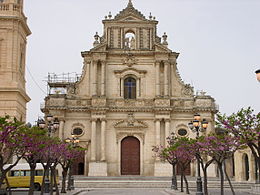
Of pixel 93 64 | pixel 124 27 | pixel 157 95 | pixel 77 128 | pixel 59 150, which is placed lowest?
pixel 59 150

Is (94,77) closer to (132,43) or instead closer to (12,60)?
(132,43)

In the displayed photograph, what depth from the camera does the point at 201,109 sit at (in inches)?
1624

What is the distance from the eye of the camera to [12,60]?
111ft

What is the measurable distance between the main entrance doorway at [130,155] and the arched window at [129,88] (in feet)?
14.1

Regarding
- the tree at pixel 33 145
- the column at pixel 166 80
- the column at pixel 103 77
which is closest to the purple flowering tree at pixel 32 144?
the tree at pixel 33 145

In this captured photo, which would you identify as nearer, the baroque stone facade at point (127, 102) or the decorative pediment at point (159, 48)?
the baroque stone facade at point (127, 102)

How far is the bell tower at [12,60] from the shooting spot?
3281 cm

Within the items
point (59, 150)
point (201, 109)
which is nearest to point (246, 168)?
point (201, 109)

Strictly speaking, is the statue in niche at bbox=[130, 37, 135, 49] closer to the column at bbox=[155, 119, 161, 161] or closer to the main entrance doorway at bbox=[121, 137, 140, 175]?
the column at bbox=[155, 119, 161, 161]

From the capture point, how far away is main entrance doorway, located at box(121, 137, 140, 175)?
135ft

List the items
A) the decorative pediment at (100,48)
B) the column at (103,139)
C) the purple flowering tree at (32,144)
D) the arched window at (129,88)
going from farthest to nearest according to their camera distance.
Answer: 1. the arched window at (129,88)
2. the decorative pediment at (100,48)
3. the column at (103,139)
4. the purple flowering tree at (32,144)

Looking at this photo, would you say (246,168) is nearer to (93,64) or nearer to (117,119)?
(117,119)

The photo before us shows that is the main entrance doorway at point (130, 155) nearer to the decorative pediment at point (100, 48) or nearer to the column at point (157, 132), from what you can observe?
the column at point (157, 132)

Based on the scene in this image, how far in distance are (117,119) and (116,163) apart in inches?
168
